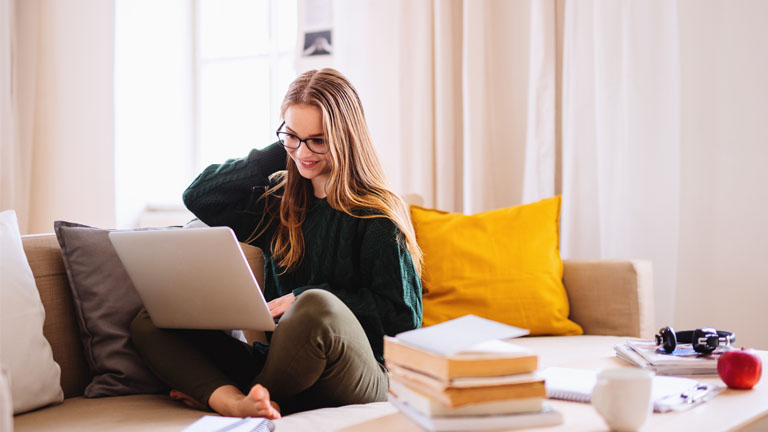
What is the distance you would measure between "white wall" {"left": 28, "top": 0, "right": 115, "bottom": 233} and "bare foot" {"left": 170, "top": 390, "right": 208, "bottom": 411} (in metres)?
1.97

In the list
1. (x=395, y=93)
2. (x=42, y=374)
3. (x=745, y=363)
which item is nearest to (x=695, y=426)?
(x=745, y=363)

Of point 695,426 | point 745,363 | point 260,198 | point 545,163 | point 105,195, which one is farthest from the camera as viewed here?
point 105,195

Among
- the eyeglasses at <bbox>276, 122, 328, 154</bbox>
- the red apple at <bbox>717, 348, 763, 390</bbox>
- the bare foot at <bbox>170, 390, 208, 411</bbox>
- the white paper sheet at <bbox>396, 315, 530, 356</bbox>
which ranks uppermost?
the eyeglasses at <bbox>276, 122, 328, 154</bbox>

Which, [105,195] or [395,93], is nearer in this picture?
[395,93]

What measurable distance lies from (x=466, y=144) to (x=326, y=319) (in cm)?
152

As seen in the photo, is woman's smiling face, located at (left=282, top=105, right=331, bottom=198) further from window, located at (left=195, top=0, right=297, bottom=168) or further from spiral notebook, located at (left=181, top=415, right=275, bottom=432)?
window, located at (left=195, top=0, right=297, bottom=168)

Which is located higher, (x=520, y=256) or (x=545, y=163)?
(x=545, y=163)

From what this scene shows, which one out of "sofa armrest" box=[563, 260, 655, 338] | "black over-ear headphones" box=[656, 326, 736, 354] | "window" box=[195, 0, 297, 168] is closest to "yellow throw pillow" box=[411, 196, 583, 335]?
"sofa armrest" box=[563, 260, 655, 338]

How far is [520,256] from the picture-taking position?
2023 mm

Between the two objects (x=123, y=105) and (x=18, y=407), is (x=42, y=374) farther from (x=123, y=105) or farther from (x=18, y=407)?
(x=123, y=105)

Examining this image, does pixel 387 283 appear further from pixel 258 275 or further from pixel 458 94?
pixel 458 94

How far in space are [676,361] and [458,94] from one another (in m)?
1.63

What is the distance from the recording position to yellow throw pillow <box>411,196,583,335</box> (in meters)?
1.98

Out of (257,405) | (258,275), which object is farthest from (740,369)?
(258,275)
